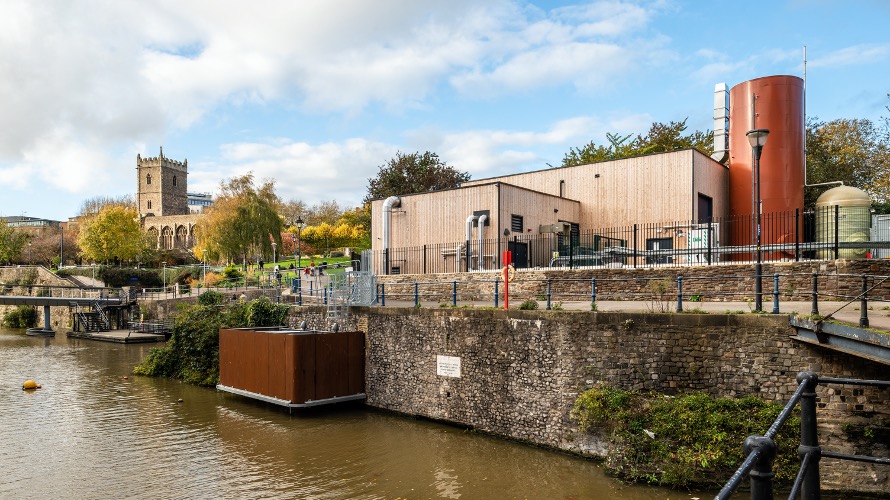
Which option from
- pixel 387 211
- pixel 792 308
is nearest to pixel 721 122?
pixel 387 211

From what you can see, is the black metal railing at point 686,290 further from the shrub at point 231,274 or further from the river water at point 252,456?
the shrub at point 231,274

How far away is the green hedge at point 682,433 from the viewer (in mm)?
10469

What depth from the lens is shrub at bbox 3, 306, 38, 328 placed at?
163 feet

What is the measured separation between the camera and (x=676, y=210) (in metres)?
24.1

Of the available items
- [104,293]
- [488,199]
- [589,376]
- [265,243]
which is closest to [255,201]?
[265,243]

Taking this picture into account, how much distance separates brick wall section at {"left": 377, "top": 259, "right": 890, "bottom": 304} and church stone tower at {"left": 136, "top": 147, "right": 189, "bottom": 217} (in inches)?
3911

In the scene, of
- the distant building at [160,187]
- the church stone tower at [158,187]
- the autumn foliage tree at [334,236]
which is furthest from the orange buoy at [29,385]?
the church stone tower at [158,187]

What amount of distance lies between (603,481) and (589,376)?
2.26 metres

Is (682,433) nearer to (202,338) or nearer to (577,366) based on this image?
(577,366)

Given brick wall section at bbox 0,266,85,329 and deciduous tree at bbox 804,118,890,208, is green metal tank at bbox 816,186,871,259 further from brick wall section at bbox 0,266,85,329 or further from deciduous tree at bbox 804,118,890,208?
brick wall section at bbox 0,266,85,329

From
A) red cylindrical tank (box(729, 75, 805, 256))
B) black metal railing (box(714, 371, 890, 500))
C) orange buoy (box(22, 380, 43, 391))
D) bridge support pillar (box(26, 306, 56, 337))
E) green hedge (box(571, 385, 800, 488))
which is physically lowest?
bridge support pillar (box(26, 306, 56, 337))

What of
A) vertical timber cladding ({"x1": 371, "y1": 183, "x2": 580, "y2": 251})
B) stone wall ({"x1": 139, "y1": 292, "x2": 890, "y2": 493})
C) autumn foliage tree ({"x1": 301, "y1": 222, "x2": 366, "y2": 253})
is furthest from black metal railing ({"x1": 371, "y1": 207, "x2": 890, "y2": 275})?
autumn foliage tree ({"x1": 301, "y1": 222, "x2": 366, "y2": 253})

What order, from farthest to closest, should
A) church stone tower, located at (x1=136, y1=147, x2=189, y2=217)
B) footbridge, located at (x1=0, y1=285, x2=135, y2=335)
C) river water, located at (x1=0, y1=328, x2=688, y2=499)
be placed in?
church stone tower, located at (x1=136, y1=147, x2=189, y2=217) < footbridge, located at (x1=0, y1=285, x2=135, y2=335) < river water, located at (x1=0, y1=328, x2=688, y2=499)

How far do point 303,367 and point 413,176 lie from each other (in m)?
30.8
